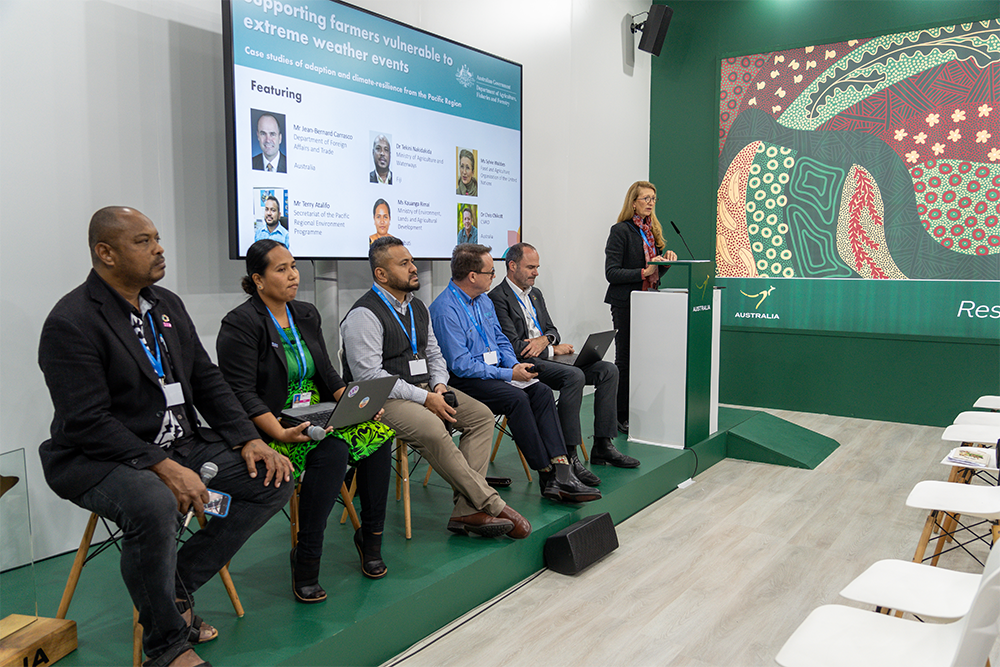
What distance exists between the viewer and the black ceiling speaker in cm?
613

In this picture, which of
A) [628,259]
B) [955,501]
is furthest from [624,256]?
[955,501]

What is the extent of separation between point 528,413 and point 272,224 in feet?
4.50

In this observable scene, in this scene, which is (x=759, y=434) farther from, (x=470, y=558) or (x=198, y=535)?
(x=198, y=535)

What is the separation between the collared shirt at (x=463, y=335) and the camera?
3318 mm

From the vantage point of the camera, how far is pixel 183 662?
1.85m

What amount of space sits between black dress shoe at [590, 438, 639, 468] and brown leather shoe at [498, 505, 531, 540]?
3.68 ft

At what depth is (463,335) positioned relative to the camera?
11.0 feet

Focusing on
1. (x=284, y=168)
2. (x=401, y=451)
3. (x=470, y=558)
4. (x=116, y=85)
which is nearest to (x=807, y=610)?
(x=470, y=558)

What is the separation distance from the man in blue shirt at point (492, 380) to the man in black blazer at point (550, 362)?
9.1 inches

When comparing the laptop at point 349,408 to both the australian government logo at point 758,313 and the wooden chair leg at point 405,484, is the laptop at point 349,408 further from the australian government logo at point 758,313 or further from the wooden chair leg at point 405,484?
the australian government logo at point 758,313

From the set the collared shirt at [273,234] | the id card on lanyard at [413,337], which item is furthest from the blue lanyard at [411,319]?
the collared shirt at [273,234]

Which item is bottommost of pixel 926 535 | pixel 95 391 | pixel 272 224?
pixel 926 535

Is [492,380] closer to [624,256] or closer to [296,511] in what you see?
[296,511]

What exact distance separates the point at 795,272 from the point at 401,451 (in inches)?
170
